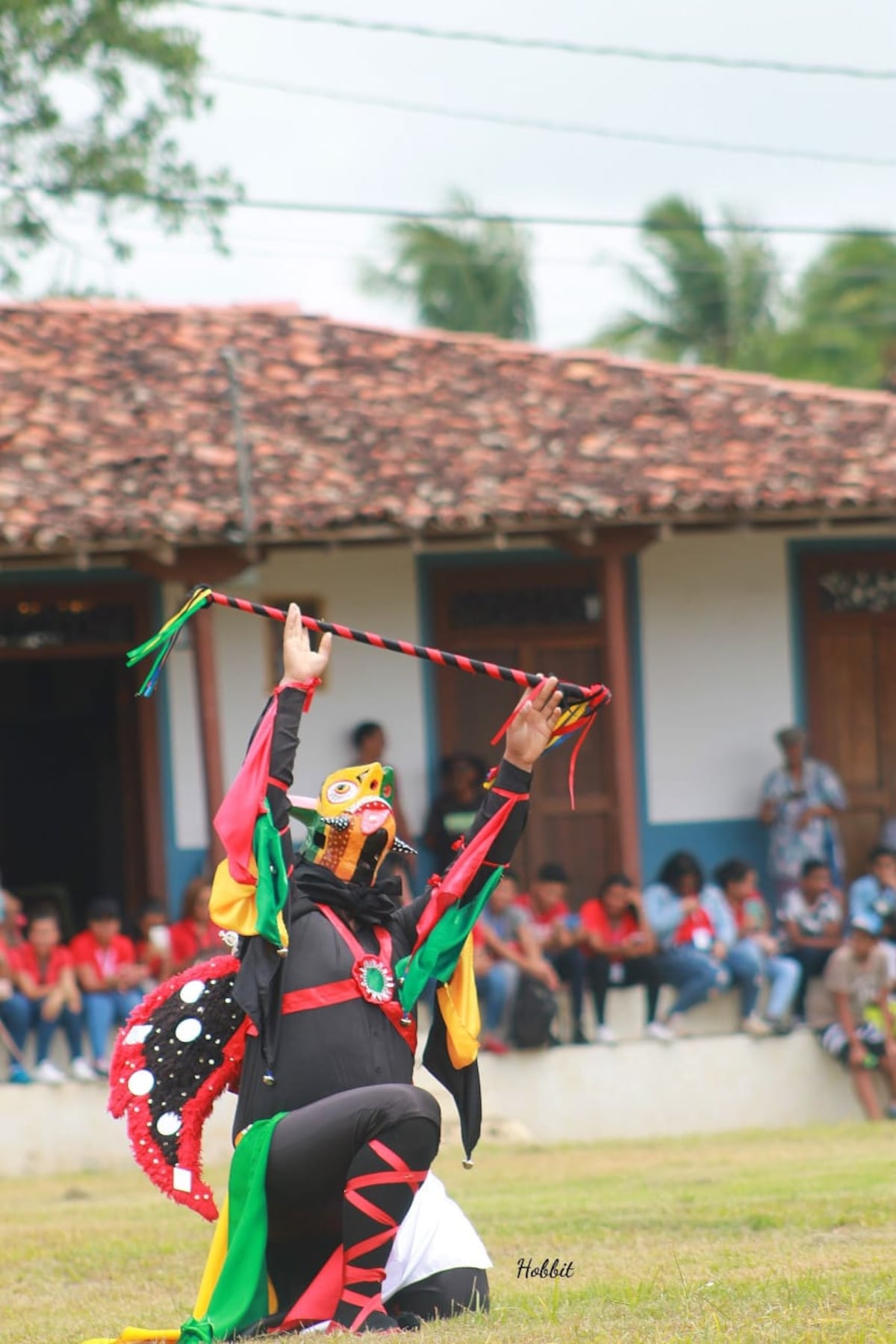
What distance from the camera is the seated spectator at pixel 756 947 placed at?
12266 millimetres

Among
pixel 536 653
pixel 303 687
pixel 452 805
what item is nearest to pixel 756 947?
pixel 452 805

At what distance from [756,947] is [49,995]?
405cm

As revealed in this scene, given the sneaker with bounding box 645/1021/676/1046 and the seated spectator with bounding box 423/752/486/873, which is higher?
the seated spectator with bounding box 423/752/486/873

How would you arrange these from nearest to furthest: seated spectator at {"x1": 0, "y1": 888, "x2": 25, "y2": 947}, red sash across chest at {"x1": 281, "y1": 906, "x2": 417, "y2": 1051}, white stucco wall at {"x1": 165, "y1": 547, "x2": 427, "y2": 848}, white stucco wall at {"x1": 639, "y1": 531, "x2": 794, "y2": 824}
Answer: red sash across chest at {"x1": 281, "y1": 906, "x2": 417, "y2": 1051} < seated spectator at {"x1": 0, "y1": 888, "x2": 25, "y2": 947} < white stucco wall at {"x1": 165, "y1": 547, "x2": 427, "y2": 848} < white stucco wall at {"x1": 639, "y1": 531, "x2": 794, "y2": 824}

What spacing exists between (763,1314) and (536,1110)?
20.6 feet

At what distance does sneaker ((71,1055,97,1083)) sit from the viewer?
11.4 meters

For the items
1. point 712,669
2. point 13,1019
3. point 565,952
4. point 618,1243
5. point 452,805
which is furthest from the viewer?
point 712,669

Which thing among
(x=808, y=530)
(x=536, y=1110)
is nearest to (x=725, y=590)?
(x=808, y=530)

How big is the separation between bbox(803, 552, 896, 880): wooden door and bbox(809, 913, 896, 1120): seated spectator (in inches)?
83.9

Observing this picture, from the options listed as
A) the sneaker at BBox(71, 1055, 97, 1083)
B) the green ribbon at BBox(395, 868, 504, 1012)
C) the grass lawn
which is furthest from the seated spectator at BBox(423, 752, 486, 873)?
the green ribbon at BBox(395, 868, 504, 1012)

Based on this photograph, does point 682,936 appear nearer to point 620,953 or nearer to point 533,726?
point 620,953

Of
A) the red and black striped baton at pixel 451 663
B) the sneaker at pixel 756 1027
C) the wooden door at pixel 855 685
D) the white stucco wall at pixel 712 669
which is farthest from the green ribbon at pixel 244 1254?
the wooden door at pixel 855 685

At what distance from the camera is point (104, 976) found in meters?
11.6

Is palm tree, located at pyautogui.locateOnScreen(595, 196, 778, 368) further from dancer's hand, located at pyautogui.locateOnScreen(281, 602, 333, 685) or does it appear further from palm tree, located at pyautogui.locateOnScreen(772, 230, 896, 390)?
dancer's hand, located at pyautogui.locateOnScreen(281, 602, 333, 685)
